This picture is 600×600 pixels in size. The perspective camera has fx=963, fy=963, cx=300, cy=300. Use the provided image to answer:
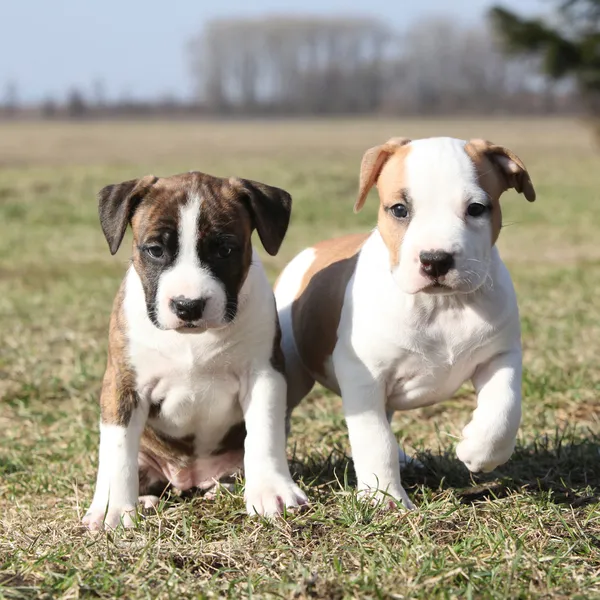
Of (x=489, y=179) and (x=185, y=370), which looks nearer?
(x=489, y=179)

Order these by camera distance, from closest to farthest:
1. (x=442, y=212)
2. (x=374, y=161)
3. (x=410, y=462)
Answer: (x=442, y=212), (x=374, y=161), (x=410, y=462)

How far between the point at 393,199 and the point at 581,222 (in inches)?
511

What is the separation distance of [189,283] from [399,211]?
896mm

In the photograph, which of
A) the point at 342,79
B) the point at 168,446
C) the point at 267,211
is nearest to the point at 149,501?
the point at 168,446

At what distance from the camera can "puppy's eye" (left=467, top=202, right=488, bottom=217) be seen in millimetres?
3820

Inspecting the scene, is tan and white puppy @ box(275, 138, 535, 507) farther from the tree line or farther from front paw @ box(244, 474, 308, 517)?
the tree line

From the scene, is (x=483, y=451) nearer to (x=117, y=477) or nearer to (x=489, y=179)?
(x=489, y=179)

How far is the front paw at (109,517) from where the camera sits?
155 inches

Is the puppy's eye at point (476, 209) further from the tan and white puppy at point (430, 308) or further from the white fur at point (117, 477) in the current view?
the white fur at point (117, 477)

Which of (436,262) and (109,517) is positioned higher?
(436,262)

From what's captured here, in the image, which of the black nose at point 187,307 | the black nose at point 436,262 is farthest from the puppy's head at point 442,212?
the black nose at point 187,307

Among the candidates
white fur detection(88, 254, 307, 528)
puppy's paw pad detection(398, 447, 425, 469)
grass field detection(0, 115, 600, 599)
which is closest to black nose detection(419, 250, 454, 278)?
white fur detection(88, 254, 307, 528)

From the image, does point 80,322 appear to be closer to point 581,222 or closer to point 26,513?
point 26,513

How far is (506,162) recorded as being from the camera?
4078 mm
